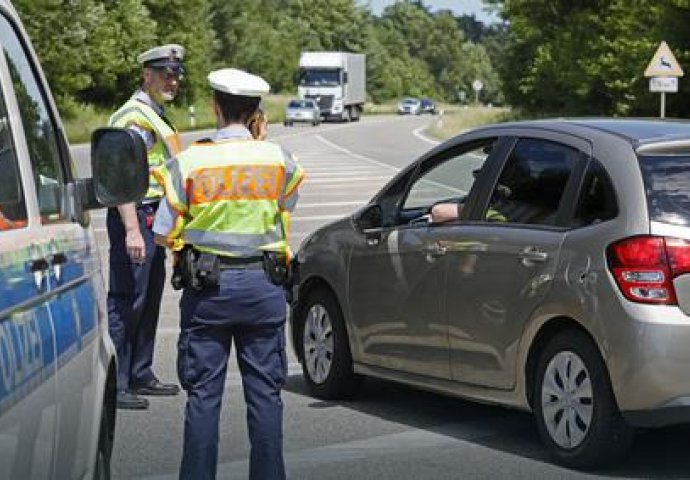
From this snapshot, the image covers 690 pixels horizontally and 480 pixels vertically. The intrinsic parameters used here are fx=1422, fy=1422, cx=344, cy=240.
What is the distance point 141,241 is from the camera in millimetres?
7750

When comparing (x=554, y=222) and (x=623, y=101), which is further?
(x=623, y=101)

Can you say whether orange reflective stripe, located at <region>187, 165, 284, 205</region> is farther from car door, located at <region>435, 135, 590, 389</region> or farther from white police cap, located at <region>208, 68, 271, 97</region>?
car door, located at <region>435, 135, 590, 389</region>

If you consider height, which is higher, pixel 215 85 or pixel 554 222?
pixel 215 85

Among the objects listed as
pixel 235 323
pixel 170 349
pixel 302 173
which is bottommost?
pixel 170 349

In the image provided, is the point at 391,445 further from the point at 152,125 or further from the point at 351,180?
the point at 351,180

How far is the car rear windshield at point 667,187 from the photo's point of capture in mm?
6152

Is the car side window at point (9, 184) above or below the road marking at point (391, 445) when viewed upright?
above

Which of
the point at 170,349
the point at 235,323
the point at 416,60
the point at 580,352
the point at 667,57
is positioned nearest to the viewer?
the point at 235,323

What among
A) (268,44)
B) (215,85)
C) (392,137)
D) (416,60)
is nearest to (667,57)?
(215,85)

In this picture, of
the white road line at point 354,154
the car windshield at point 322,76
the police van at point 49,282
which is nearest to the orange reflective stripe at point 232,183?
the police van at point 49,282

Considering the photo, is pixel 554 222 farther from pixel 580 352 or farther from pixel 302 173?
pixel 302 173

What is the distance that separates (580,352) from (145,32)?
Result: 63.8m

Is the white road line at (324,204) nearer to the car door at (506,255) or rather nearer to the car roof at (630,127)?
the car roof at (630,127)

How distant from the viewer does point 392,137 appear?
189ft
